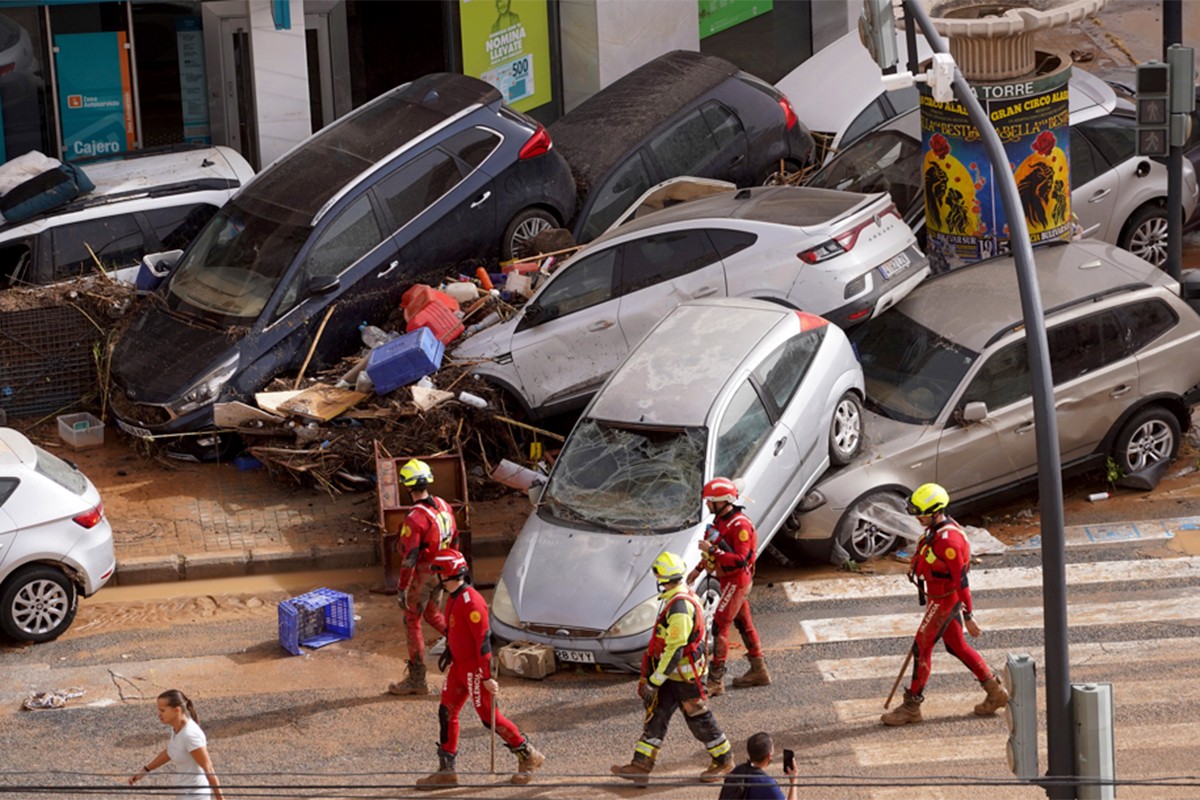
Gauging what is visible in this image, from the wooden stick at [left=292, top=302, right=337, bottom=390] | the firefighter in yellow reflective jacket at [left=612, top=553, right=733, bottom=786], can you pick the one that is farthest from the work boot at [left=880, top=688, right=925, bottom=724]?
the wooden stick at [left=292, top=302, right=337, bottom=390]

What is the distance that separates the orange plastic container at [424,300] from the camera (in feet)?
58.0

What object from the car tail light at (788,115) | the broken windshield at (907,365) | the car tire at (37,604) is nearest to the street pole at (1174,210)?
the broken windshield at (907,365)

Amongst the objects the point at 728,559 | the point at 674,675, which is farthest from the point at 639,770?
the point at 728,559

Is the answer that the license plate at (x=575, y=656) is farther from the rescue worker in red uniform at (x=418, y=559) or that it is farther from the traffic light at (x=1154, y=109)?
the traffic light at (x=1154, y=109)

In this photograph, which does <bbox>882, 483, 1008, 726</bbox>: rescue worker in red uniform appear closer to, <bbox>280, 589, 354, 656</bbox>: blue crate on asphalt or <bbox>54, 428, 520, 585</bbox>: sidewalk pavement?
<bbox>280, 589, 354, 656</bbox>: blue crate on asphalt

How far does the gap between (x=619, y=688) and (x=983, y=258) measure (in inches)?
242

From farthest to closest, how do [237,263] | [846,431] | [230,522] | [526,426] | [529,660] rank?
[237,263], [526,426], [230,522], [846,431], [529,660]

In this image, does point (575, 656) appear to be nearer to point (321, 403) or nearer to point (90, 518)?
point (90, 518)

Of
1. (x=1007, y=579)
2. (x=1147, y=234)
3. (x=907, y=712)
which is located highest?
(x=1147, y=234)

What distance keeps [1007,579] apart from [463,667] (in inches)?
190

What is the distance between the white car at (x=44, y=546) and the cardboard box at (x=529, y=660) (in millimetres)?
3284

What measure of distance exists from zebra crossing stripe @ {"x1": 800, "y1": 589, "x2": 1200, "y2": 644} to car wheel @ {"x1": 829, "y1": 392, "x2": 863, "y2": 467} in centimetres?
137

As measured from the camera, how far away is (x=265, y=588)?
15.6m

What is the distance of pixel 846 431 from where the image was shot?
1514 centimetres
